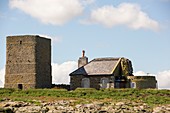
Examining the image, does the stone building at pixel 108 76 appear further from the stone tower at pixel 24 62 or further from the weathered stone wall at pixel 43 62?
the stone tower at pixel 24 62

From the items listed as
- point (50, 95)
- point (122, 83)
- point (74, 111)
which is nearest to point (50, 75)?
point (122, 83)

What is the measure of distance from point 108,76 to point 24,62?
11.0 meters

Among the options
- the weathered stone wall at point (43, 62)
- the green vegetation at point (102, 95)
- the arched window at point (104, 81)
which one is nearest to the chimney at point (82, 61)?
the weathered stone wall at point (43, 62)

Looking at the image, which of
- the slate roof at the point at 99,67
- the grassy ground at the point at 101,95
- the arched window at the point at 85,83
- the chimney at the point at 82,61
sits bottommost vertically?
the grassy ground at the point at 101,95

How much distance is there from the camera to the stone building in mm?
55969

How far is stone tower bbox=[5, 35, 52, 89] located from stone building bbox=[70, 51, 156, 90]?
15.2 feet

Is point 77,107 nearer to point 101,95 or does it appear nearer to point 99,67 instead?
point 101,95

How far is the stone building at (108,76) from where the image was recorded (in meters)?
56.0

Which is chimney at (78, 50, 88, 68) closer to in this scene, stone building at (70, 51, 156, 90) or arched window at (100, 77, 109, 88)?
stone building at (70, 51, 156, 90)

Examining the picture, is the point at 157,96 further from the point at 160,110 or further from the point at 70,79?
the point at 70,79

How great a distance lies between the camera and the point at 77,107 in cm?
3772

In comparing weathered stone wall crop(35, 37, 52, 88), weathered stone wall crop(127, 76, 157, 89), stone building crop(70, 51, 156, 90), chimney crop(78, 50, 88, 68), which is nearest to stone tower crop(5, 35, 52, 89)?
weathered stone wall crop(35, 37, 52, 88)

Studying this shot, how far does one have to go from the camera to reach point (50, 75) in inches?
2430

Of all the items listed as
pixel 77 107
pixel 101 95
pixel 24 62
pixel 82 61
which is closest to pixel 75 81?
pixel 82 61
